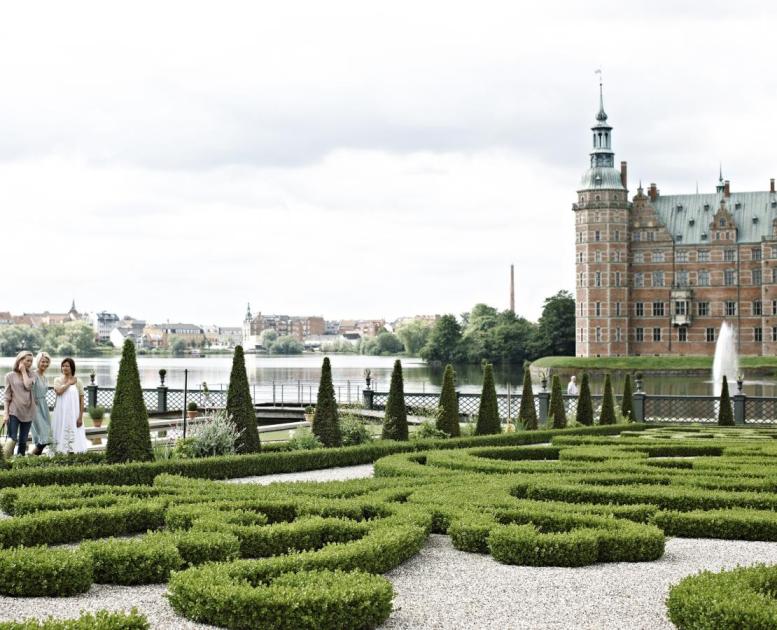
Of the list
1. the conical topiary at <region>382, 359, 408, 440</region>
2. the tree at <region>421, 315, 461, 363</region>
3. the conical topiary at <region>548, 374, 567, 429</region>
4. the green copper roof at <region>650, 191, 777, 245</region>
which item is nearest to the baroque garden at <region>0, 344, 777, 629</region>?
the conical topiary at <region>382, 359, 408, 440</region>

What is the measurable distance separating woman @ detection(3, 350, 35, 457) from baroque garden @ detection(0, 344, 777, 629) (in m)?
1.66

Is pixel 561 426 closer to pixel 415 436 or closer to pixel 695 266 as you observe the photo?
pixel 415 436

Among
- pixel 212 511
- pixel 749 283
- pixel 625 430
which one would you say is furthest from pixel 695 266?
pixel 212 511

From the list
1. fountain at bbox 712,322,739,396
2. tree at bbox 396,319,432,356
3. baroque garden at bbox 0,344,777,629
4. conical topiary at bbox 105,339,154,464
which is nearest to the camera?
baroque garden at bbox 0,344,777,629

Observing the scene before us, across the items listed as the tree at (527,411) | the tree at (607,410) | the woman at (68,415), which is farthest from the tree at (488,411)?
the woman at (68,415)

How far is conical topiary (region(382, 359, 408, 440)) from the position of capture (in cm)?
1761

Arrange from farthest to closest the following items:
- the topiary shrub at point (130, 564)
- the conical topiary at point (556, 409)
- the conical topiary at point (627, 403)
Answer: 1. the conical topiary at point (627, 403)
2. the conical topiary at point (556, 409)
3. the topiary shrub at point (130, 564)

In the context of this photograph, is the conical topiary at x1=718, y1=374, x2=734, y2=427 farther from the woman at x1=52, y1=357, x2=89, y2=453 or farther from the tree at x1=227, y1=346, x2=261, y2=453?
the woman at x1=52, y1=357, x2=89, y2=453

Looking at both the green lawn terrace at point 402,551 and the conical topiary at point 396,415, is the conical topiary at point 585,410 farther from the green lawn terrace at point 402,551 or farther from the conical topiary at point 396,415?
the green lawn terrace at point 402,551

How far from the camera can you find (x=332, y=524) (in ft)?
27.5

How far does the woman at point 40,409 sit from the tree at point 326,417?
4021 mm

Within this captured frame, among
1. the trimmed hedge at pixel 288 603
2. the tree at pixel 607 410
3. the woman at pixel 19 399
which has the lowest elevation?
the trimmed hedge at pixel 288 603

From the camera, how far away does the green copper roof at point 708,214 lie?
83500 millimetres

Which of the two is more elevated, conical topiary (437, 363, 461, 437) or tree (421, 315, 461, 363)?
tree (421, 315, 461, 363)
